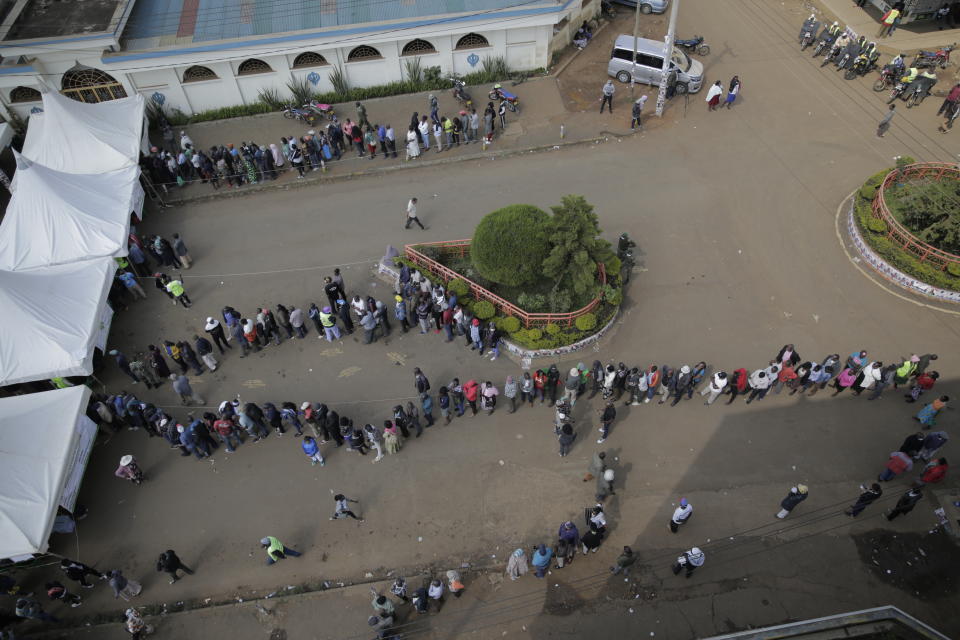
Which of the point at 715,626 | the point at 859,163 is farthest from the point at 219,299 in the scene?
the point at 859,163

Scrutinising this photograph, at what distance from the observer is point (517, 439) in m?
13.8

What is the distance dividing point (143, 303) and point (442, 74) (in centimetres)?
1330

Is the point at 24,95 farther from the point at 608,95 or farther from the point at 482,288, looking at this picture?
the point at 608,95

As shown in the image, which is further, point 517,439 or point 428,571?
point 517,439

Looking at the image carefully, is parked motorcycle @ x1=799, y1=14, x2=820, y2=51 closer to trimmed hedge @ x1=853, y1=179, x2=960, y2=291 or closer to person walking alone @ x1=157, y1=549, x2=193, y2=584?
trimmed hedge @ x1=853, y1=179, x2=960, y2=291

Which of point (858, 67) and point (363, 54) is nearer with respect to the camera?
point (858, 67)

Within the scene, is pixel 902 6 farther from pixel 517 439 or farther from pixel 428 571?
pixel 428 571

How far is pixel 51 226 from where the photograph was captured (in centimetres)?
1563

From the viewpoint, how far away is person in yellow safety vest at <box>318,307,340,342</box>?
15078 millimetres

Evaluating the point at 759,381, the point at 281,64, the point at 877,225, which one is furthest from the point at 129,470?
the point at 877,225

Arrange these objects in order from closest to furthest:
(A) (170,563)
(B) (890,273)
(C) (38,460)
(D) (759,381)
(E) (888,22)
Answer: (A) (170,563), (C) (38,460), (D) (759,381), (B) (890,273), (E) (888,22)

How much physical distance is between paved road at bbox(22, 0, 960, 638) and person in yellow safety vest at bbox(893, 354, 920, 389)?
1.68 feet

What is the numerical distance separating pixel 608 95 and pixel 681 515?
14.9m

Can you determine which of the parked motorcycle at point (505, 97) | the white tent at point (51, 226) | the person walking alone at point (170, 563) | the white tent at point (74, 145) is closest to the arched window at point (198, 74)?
the white tent at point (74, 145)
